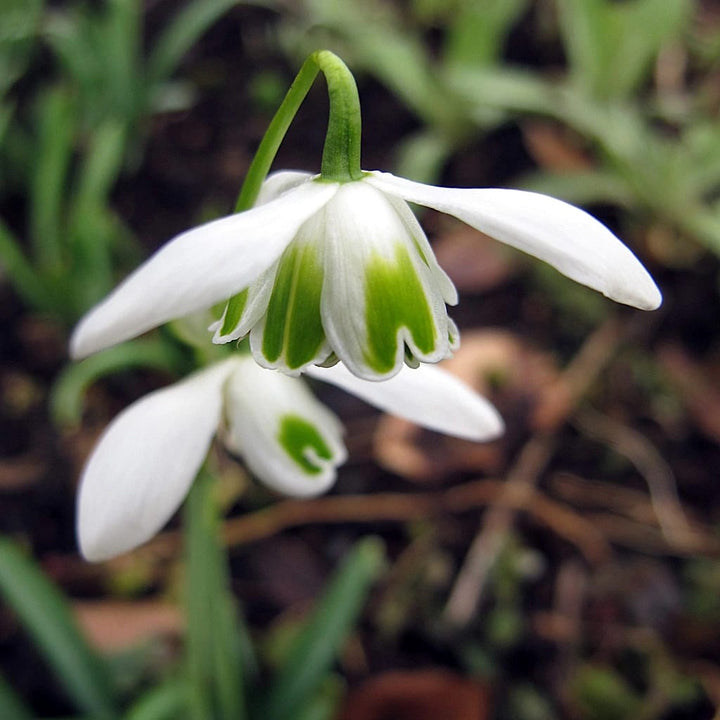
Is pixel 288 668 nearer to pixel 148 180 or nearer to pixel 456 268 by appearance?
pixel 456 268

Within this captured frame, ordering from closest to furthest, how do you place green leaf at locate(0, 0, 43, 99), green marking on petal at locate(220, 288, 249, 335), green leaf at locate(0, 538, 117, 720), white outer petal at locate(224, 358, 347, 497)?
green marking on petal at locate(220, 288, 249, 335) → white outer petal at locate(224, 358, 347, 497) → green leaf at locate(0, 538, 117, 720) → green leaf at locate(0, 0, 43, 99)

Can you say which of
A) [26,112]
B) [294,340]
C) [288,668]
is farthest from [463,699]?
[26,112]

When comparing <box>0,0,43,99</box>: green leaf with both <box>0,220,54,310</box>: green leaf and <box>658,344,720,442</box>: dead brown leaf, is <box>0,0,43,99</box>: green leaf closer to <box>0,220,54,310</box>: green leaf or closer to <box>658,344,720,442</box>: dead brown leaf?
<box>0,220,54,310</box>: green leaf

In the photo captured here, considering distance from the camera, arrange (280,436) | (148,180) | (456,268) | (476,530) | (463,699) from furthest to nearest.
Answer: (148,180) → (456,268) → (476,530) → (463,699) → (280,436)

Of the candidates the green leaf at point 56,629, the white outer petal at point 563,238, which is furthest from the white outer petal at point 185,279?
the green leaf at point 56,629

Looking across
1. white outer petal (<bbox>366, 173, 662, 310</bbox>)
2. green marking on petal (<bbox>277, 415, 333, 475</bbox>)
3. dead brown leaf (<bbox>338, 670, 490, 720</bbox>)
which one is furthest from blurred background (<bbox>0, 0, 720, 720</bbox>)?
white outer petal (<bbox>366, 173, 662, 310</bbox>)

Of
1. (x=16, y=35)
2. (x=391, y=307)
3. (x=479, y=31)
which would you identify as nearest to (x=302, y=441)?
(x=391, y=307)
